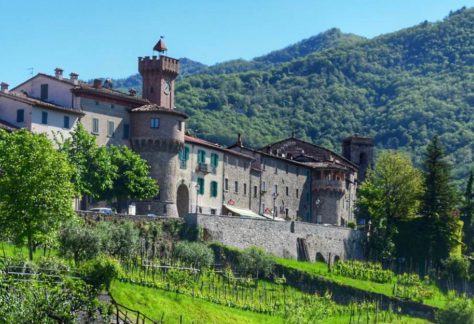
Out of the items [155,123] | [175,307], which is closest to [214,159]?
[155,123]

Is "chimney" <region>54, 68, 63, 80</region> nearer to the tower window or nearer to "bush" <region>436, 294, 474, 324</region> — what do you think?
the tower window

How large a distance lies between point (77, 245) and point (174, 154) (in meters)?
23.8

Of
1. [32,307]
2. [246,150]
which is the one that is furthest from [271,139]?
[32,307]

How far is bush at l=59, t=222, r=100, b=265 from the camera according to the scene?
65250mm

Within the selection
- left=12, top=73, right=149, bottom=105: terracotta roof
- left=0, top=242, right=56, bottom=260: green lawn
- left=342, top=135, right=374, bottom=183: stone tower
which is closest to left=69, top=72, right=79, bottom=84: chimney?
left=12, top=73, right=149, bottom=105: terracotta roof

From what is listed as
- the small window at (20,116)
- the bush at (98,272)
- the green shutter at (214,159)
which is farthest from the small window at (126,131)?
the bush at (98,272)

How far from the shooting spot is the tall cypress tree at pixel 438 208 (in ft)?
324

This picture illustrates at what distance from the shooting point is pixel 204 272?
244 ft

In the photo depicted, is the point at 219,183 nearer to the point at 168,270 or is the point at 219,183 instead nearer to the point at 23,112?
the point at 23,112

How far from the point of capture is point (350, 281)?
86438mm

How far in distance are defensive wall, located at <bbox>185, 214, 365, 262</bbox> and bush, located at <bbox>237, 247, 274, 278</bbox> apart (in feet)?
9.88

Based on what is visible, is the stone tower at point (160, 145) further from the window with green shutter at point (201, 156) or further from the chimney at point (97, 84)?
the window with green shutter at point (201, 156)

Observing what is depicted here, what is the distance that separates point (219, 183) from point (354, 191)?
2697 centimetres

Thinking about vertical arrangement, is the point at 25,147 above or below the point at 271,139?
below
